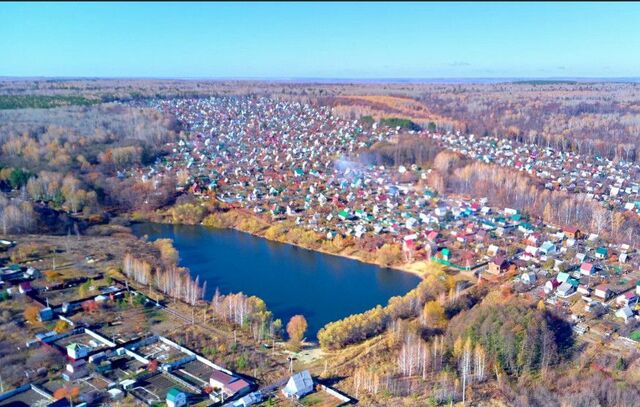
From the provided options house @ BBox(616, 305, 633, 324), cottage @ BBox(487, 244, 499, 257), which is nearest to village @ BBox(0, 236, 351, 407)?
house @ BBox(616, 305, 633, 324)

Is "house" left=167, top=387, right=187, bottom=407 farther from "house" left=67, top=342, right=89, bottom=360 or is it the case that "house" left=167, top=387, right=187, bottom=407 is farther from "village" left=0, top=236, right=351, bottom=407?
"house" left=67, top=342, right=89, bottom=360

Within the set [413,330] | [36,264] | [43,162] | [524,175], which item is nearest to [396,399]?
[413,330]

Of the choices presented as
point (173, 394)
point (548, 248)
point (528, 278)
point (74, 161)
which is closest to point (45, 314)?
point (173, 394)

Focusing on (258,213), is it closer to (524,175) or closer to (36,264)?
(36,264)

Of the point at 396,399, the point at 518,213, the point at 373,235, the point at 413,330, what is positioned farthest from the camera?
the point at 518,213

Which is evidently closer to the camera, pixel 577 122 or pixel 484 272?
pixel 484 272
